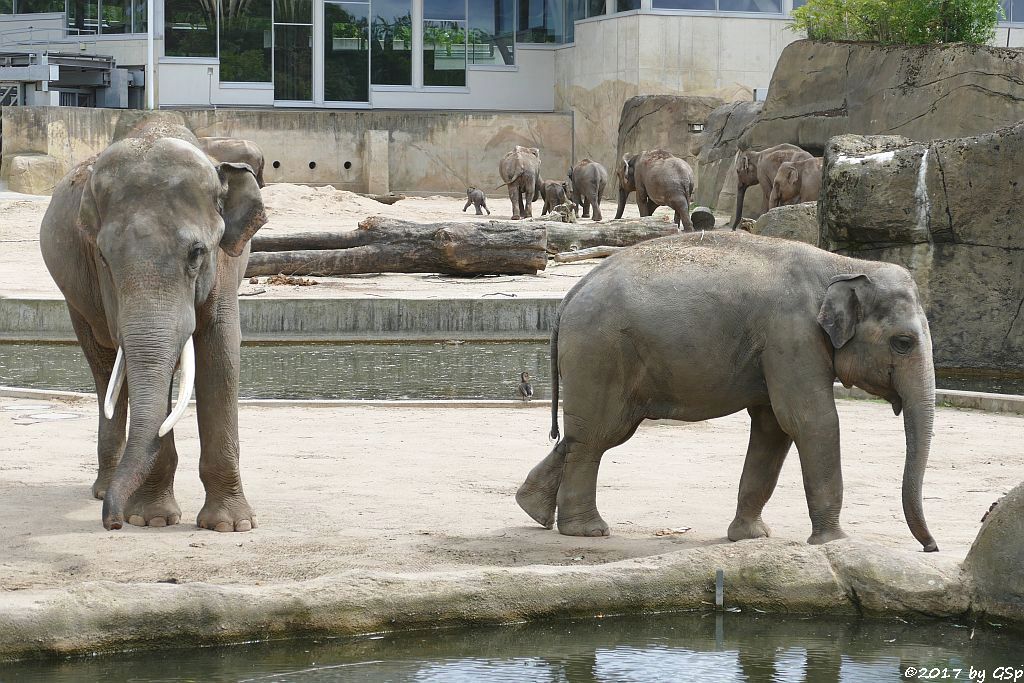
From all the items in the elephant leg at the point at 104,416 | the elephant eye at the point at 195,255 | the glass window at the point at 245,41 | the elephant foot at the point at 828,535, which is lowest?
the elephant foot at the point at 828,535

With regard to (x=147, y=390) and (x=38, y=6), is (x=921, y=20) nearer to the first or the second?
(x=147, y=390)

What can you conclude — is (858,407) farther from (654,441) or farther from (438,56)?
(438,56)

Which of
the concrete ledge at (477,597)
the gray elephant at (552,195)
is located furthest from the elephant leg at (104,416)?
the gray elephant at (552,195)

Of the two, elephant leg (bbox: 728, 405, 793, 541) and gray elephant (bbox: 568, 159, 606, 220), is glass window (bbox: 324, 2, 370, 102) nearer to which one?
gray elephant (bbox: 568, 159, 606, 220)

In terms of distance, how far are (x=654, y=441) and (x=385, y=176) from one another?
2723 centimetres

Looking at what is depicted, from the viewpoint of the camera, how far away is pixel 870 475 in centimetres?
774

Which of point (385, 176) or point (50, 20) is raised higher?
point (50, 20)

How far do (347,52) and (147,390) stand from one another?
116 ft

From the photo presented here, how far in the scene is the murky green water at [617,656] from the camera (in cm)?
439

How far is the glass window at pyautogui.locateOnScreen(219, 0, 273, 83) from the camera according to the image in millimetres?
38438

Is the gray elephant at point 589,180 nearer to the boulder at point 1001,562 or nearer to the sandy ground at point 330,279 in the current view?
the sandy ground at point 330,279

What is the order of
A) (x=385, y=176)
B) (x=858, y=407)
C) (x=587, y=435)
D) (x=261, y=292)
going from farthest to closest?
(x=385, y=176) → (x=261, y=292) → (x=858, y=407) → (x=587, y=435)

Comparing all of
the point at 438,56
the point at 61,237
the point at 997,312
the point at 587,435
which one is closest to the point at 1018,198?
the point at 997,312

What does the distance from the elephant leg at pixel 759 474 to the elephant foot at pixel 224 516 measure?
2028 mm
